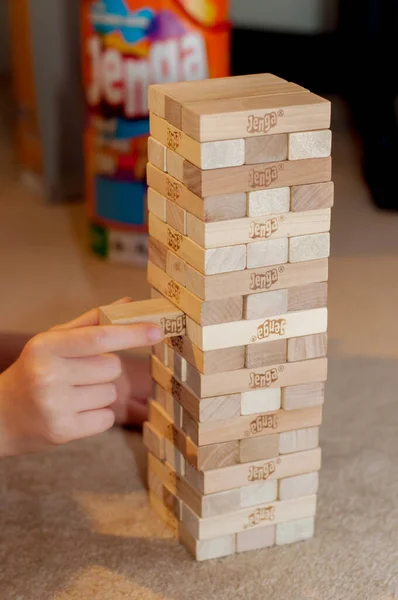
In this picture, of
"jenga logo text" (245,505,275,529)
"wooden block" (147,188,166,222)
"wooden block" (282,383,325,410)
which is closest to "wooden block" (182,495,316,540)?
"jenga logo text" (245,505,275,529)

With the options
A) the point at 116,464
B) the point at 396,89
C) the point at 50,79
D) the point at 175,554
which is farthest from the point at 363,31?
the point at 175,554

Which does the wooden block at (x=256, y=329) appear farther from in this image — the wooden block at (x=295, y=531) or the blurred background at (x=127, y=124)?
the blurred background at (x=127, y=124)

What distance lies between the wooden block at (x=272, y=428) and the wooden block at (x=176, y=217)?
0.21 metres

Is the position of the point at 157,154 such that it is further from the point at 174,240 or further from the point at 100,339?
the point at 100,339

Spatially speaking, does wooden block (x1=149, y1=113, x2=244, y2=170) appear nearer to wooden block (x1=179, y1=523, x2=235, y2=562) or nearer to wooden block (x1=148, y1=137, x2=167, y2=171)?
wooden block (x1=148, y1=137, x2=167, y2=171)

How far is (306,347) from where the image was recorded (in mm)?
1074

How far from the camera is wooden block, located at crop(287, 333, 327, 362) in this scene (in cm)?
107

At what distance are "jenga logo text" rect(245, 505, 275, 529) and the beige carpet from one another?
0.04 m

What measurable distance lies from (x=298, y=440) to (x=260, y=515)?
95mm

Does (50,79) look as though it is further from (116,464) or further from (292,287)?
(292,287)

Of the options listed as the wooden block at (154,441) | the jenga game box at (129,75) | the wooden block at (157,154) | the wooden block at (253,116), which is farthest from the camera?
the jenga game box at (129,75)

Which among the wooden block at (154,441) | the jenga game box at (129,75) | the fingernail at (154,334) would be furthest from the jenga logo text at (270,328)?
the jenga game box at (129,75)

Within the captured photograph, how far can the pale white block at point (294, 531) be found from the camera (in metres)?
1.15

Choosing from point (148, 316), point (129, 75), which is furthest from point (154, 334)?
point (129, 75)
